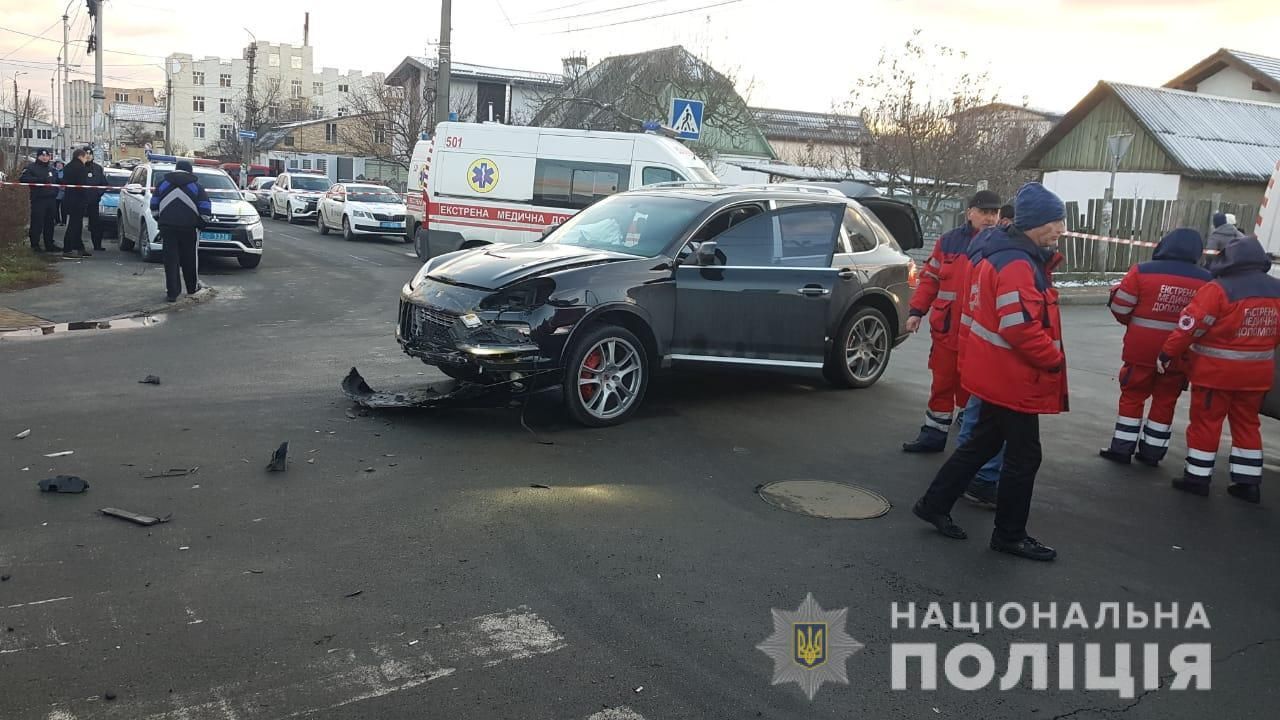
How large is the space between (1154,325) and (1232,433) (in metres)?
0.89

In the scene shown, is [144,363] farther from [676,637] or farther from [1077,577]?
[1077,577]

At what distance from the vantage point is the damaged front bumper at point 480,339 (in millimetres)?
7082

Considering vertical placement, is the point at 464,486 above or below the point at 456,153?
below

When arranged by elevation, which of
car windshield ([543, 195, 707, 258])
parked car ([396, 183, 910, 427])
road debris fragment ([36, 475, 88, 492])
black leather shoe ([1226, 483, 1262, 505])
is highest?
car windshield ([543, 195, 707, 258])

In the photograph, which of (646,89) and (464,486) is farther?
(646,89)

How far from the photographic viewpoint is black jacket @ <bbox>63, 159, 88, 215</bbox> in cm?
1802

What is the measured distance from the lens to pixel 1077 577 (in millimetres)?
5082

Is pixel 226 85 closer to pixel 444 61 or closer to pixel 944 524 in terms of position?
pixel 444 61

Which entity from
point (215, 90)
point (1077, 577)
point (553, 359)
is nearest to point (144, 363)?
point (553, 359)

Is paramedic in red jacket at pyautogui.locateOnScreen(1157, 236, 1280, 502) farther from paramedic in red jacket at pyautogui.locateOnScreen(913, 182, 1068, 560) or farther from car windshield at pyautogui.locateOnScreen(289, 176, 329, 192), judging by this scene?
car windshield at pyautogui.locateOnScreen(289, 176, 329, 192)

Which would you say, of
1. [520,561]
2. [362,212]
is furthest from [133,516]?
[362,212]

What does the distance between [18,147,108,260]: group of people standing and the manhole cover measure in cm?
1621

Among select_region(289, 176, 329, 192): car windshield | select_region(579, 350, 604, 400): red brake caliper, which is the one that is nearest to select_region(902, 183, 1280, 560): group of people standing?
A: select_region(579, 350, 604, 400): red brake caliper

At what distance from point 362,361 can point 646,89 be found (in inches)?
1143
